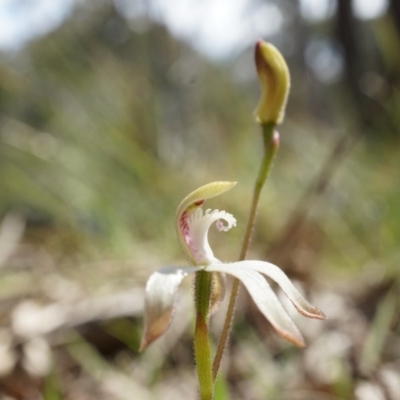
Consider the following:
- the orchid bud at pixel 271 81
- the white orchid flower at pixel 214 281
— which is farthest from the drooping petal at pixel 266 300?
the orchid bud at pixel 271 81

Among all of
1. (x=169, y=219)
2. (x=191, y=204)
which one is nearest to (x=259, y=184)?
(x=191, y=204)

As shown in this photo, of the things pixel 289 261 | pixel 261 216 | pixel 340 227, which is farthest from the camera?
pixel 261 216

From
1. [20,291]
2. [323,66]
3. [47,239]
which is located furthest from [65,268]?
[323,66]

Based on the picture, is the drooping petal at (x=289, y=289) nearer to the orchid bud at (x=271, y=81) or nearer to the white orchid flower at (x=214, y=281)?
the white orchid flower at (x=214, y=281)

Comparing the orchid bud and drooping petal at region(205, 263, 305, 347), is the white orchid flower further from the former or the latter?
the orchid bud

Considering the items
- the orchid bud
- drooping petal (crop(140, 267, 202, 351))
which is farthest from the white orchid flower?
the orchid bud

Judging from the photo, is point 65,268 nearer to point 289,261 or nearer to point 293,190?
point 289,261

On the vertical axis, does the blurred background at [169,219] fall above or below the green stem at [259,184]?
below

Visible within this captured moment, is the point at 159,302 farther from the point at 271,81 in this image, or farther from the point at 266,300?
the point at 271,81
